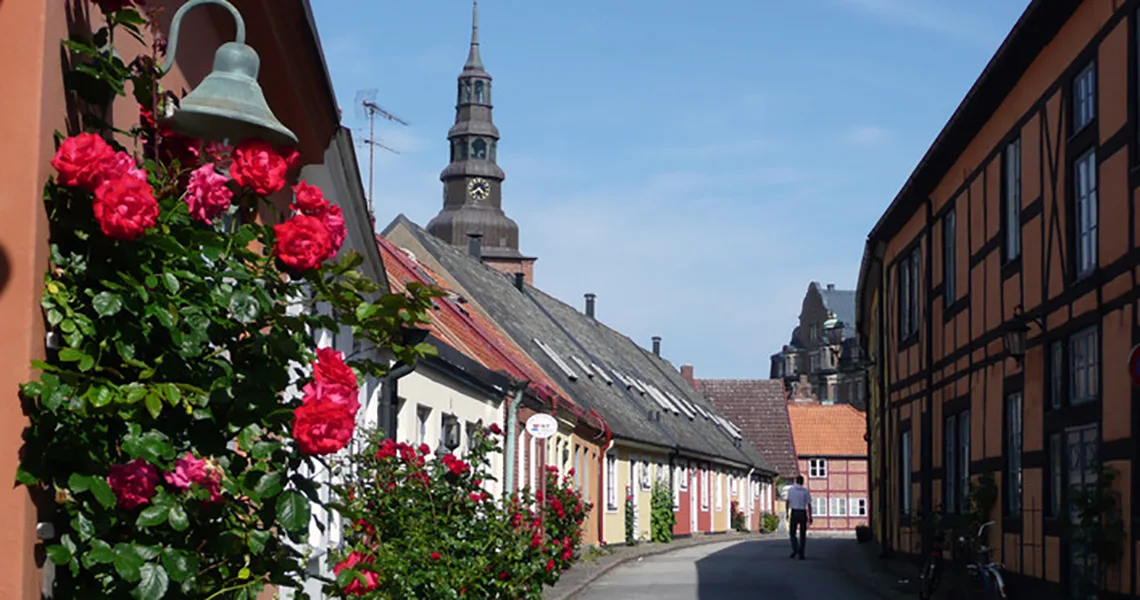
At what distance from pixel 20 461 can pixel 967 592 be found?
43.0 ft

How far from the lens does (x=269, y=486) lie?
446 cm

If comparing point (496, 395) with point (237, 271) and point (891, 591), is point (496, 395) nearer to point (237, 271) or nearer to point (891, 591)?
point (891, 591)

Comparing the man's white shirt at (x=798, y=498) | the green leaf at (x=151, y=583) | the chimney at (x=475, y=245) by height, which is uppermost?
the chimney at (x=475, y=245)

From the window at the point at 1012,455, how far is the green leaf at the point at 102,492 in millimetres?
13651

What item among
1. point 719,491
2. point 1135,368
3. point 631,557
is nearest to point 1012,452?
point 1135,368

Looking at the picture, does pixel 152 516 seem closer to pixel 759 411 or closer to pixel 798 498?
pixel 798 498

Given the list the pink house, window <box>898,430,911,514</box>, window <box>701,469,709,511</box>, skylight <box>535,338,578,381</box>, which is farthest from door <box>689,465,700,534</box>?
the pink house

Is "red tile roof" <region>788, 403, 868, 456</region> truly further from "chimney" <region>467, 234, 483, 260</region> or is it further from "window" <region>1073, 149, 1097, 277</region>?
"window" <region>1073, 149, 1097, 277</region>

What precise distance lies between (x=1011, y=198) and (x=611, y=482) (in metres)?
19.4

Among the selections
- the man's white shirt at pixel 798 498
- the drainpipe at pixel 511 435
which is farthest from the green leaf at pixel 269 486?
the man's white shirt at pixel 798 498

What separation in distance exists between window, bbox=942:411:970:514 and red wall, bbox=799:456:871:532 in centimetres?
5503

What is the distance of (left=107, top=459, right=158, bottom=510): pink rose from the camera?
169 inches

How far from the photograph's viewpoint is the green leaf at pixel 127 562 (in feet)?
13.8

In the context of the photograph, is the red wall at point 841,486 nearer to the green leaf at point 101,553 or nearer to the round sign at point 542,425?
the round sign at point 542,425
